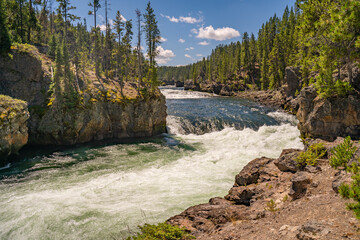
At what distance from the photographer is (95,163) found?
1703cm

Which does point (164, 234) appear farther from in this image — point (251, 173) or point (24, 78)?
point (24, 78)

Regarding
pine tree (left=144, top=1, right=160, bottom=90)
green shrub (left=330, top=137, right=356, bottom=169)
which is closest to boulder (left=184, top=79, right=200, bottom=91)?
pine tree (left=144, top=1, right=160, bottom=90)

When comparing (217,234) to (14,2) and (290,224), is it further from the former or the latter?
(14,2)

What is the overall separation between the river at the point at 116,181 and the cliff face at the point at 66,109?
6.39 feet

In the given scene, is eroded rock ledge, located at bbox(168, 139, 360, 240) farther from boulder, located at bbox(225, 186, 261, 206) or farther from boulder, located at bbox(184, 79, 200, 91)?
boulder, located at bbox(184, 79, 200, 91)

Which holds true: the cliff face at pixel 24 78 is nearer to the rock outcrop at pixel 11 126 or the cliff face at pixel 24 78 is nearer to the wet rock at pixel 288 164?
the rock outcrop at pixel 11 126

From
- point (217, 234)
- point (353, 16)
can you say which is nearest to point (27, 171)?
point (217, 234)

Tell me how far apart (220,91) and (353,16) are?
75994mm

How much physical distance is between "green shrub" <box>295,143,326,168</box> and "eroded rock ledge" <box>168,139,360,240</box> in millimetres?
253

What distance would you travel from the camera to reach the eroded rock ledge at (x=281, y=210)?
466 centimetres

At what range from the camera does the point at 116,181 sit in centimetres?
1359

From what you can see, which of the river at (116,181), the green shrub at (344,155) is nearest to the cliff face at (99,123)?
the river at (116,181)

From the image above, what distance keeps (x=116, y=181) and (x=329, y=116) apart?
16.9 meters

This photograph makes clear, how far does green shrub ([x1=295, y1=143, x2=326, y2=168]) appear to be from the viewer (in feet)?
30.1
